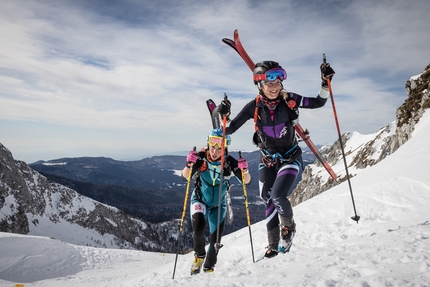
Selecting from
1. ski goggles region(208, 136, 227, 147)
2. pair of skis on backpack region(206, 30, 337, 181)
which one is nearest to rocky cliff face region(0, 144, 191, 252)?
pair of skis on backpack region(206, 30, 337, 181)

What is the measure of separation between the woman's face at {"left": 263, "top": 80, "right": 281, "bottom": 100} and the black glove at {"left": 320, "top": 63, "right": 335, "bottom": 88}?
1.00 m

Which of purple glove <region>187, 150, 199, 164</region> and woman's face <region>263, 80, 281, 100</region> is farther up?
woman's face <region>263, 80, 281, 100</region>

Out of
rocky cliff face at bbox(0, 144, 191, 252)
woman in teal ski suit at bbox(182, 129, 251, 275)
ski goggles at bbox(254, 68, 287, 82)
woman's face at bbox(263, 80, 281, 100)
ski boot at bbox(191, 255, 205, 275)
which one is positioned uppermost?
ski goggles at bbox(254, 68, 287, 82)

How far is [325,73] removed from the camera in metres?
5.85

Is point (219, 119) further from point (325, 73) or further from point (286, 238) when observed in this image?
point (286, 238)

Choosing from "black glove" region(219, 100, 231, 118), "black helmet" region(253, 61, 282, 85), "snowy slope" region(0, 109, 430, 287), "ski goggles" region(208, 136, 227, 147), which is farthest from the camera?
"ski goggles" region(208, 136, 227, 147)

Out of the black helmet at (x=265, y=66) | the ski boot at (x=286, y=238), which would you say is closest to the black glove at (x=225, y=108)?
the black helmet at (x=265, y=66)

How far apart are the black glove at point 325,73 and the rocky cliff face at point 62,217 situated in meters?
139

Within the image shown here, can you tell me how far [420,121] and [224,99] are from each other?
29.1 m

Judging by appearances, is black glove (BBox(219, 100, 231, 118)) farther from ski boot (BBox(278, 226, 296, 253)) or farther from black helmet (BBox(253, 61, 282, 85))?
ski boot (BBox(278, 226, 296, 253))

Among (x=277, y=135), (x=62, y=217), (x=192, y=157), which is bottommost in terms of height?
(x=62, y=217)

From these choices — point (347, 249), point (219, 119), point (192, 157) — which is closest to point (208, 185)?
point (192, 157)

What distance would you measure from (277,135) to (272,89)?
0.99 meters

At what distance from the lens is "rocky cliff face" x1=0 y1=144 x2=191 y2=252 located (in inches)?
4808
